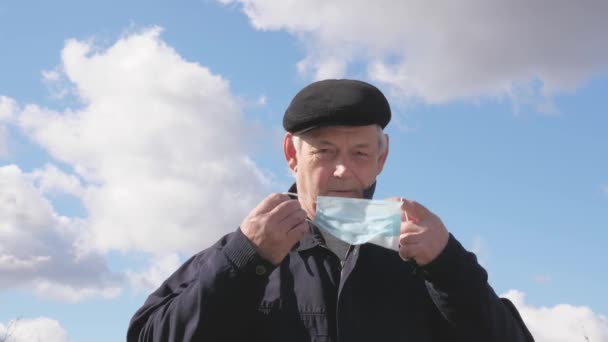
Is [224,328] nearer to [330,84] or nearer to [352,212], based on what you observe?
[352,212]

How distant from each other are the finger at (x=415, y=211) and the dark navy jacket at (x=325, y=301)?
8.3 inches

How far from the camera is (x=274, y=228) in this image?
13.0 feet

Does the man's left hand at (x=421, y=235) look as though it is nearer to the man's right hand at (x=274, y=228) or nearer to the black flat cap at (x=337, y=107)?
the man's right hand at (x=274, y=228)

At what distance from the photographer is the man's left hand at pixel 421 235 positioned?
404 centimetres

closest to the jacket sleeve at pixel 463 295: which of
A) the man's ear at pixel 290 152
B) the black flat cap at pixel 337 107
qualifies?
the black flat cap at pixel 337 107

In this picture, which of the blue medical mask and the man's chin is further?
the man's chin

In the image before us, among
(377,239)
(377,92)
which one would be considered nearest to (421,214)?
(377,239)

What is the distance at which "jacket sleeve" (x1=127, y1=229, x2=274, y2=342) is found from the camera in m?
3.93

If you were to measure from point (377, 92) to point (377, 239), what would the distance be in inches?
44.0

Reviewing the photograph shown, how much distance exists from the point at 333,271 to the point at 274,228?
0.66 metres

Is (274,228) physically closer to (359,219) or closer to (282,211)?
(282,211)

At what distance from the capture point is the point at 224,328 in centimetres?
399

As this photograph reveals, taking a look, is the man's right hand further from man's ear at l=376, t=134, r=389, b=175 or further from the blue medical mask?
man's ear at l=376, t=134, r=389, b=175

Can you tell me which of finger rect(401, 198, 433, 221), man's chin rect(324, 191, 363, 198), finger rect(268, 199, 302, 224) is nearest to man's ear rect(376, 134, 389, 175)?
man's chin rect(324, 191, 363, 198)
